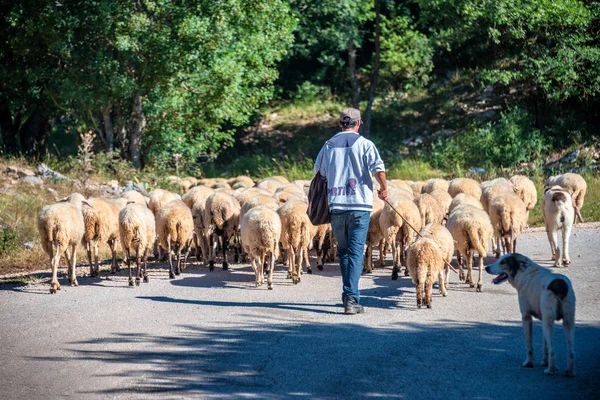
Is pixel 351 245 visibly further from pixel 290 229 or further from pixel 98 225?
pixel 98 225

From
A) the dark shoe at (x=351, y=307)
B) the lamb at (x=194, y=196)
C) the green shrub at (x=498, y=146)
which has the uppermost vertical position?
the green shrub at (x=498, y=146)

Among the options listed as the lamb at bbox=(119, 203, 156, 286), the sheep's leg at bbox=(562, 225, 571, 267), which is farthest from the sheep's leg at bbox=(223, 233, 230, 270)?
the sheep's leg at bbox=(562, 225, 571, 267)

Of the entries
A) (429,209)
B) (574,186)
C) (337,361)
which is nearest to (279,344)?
(337,361)

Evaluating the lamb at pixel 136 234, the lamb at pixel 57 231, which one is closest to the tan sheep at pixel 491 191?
the lamb at pixel 136 234

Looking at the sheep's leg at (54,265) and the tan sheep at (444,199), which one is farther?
the tan sheep at (444,199)

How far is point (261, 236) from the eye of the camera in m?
11.1

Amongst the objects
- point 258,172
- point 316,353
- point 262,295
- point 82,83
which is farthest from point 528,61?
point 316,353

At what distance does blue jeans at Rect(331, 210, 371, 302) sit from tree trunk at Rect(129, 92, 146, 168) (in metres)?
15.3

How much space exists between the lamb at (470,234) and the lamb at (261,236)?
255 cm

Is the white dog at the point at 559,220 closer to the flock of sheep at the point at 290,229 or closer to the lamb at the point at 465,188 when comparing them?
the flock of sheep at the point at 290,229

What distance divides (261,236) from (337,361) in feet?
13.7

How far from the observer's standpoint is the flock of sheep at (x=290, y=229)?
1072cm

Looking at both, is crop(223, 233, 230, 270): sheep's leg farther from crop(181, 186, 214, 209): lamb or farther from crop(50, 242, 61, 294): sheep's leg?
crop(50, 242, 61, 294): sheep's leg

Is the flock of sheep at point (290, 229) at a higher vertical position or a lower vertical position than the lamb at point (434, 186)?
lower
